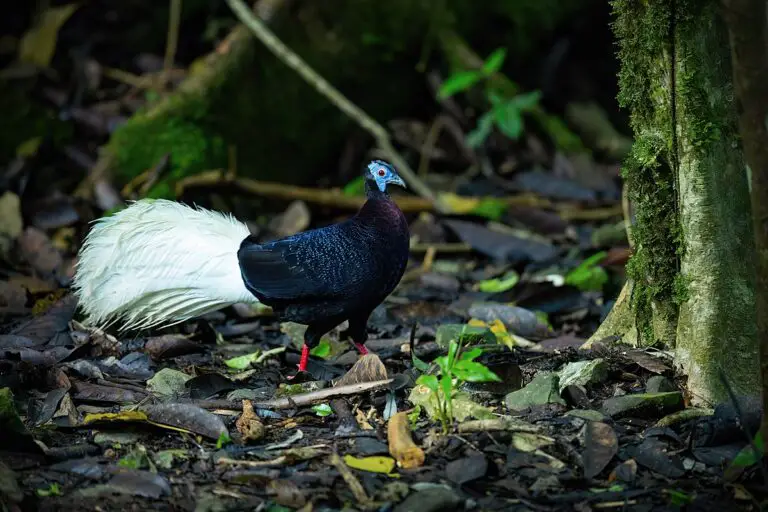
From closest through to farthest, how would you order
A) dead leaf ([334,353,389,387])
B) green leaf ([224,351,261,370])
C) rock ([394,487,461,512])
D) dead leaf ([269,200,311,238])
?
rock ([394,487,461,512])
dead leaf ([334,353,389,387])
green leaf ([224,351,261,370])
dead leaf ([269,200,311,238])

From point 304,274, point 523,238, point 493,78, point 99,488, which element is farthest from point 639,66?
point 493,78

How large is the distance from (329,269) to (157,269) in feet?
2.80

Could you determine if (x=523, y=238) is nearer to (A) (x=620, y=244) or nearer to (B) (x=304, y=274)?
(A) (x=620, y=244)

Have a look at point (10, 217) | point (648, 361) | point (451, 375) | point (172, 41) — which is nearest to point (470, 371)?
point (451, 375)

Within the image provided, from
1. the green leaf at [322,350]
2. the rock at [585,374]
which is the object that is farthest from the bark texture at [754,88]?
the green leaf at [322,350]

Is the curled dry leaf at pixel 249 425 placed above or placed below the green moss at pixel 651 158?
below

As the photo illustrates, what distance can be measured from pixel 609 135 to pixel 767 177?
6.14 m

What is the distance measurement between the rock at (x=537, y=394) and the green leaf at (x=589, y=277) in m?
2.12

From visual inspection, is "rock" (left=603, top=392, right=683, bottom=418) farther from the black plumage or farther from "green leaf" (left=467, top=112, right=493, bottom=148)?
"green leaf" (left=467, top=112, right=493, bottom=148)

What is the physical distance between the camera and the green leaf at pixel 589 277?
5785mm

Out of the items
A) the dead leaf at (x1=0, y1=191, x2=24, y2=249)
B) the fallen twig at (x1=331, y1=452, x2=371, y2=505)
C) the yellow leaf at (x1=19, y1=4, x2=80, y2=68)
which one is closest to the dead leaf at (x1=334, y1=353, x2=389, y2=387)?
the fallen twig at (x1=331, y1=452, x2=371, y2=505)

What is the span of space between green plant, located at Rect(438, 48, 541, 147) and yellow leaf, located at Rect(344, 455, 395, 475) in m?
4.96

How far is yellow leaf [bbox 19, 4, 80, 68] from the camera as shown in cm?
783

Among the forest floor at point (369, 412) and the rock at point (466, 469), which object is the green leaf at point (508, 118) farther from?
the rock at point (466, 469)
